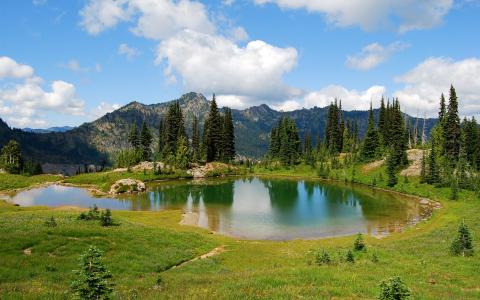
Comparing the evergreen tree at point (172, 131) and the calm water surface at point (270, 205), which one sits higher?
the evergreen tree at point (172, 131)

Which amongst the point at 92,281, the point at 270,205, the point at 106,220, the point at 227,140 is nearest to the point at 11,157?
the point at 227,140

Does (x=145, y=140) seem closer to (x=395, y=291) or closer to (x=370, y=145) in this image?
(x=370, y=145)

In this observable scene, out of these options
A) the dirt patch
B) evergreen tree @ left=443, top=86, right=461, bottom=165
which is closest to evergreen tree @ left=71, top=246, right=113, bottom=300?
the dirt patch

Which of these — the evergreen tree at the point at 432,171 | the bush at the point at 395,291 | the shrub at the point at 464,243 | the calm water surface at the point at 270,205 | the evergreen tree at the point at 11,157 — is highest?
the evergreen tree at the point at 11,157

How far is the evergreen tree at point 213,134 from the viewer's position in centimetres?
14488

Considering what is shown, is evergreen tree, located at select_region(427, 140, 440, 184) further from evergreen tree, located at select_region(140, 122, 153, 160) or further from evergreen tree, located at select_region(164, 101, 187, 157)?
evergreen tree, located at select_region(140, 122, 153, 160)

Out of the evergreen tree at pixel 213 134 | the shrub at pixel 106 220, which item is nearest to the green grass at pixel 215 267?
the shrub at pixel 106 220

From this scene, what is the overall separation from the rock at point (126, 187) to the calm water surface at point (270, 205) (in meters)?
3.36

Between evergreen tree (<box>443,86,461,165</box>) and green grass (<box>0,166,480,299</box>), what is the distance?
207 ft

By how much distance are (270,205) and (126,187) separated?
39255 mm

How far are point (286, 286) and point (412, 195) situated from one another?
8307 cm

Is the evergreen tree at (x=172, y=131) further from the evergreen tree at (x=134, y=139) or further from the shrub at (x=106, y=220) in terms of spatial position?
the shrub at (x=106, y=220)

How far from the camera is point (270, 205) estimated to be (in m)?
79.2

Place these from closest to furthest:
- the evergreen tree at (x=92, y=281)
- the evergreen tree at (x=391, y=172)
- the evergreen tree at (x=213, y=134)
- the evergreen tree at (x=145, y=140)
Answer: the evergreen tree at (x=92, y=281)
the evergreen tree at (x=391, y=172)
the evergreen tree at (x=213, y=134)
the evergreen tree at (x=145, y=140)
